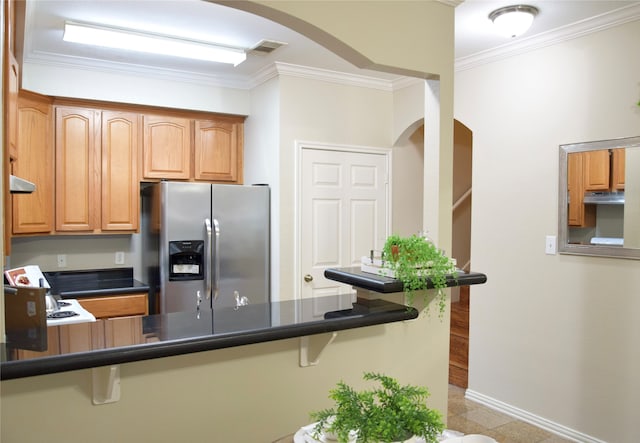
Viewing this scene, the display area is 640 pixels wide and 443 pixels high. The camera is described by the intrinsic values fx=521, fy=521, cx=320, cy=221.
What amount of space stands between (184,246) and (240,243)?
0.43m

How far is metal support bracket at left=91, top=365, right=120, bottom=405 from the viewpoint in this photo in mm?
1713

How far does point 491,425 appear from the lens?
137 inches

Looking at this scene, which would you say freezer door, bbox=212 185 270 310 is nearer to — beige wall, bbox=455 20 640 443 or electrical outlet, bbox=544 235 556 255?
beige wall, bbox=455 20 640 443

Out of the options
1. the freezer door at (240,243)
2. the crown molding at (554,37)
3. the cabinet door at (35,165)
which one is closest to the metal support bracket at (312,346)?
the freezer door at (240,243)

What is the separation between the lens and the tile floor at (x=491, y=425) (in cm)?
329

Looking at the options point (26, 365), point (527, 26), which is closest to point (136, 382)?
point (26, 365)

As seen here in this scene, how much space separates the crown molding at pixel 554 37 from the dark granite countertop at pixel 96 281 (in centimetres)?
300

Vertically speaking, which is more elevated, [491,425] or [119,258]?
[119,258]

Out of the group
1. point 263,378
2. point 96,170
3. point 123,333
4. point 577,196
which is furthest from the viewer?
point 96,170

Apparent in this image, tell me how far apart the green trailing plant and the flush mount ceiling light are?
140 centimetres

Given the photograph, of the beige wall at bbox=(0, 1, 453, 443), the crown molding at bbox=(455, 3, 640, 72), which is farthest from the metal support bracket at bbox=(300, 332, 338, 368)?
the crown molding at bbox=(455, 3, 640, 72)

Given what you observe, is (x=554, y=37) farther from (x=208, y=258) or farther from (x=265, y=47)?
(x=208, y=258)

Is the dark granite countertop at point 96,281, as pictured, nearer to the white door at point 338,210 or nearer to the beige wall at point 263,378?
the white door at point 338,210

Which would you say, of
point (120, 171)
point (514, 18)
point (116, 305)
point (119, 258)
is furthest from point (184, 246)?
point (514, 18)
